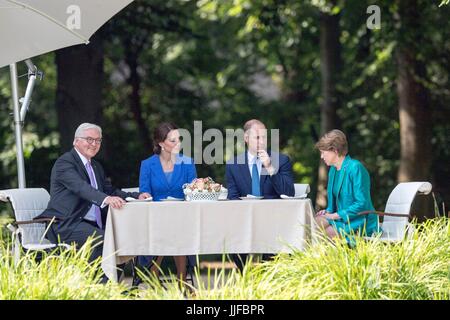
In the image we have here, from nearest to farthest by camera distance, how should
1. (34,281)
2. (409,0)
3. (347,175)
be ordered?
(34,281) < (347,175) < (409,0)

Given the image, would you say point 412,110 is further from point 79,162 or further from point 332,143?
point 79,162

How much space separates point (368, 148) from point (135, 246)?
11.4m

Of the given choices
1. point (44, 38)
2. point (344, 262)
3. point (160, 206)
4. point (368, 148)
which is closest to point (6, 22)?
point (44, 38)

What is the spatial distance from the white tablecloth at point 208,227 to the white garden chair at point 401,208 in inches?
33.1

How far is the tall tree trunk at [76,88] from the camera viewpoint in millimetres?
13392

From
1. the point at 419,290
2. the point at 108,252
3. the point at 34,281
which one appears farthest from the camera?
the point at 108,252

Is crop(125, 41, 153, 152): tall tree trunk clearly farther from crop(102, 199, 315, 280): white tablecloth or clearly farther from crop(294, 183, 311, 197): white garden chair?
crop(102, 199, 315, 280): white tablecloth

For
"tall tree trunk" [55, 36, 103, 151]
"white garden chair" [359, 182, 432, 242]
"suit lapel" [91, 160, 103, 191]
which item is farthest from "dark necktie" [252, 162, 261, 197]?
"tall tree trunk" [55, 36, 103, 151]

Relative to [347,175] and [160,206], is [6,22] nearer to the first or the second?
[160,206]

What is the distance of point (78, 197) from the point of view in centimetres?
833

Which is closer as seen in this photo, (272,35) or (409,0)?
(409,0)

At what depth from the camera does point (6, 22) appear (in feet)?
29.2

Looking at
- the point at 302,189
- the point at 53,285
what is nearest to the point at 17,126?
the point at 302,189
